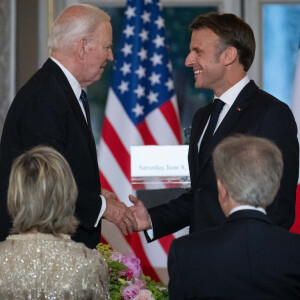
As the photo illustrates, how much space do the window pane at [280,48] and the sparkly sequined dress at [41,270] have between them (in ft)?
13.9

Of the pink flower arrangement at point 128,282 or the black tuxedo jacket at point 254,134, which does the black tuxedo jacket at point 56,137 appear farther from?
the black tuxedo jacket at point 254,134

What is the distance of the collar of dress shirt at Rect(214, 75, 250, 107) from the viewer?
3.94m

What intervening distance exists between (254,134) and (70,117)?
0.89 m

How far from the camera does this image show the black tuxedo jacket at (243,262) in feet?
8.00

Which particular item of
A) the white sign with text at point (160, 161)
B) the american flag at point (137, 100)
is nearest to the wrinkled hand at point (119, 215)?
the white sign with text at point (160, 161)

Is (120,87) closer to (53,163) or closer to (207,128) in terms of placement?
(207,128)

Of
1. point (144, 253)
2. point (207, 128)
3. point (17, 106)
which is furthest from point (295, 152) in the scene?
point (144, 253)

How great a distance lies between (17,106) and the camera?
144 inches

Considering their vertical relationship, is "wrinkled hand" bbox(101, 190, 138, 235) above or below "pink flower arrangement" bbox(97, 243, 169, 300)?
above

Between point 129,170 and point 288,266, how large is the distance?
12.4 ft

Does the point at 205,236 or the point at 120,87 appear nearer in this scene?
the point at 205,236

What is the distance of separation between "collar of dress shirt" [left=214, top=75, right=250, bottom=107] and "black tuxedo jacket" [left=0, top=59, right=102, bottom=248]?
0.74 metres

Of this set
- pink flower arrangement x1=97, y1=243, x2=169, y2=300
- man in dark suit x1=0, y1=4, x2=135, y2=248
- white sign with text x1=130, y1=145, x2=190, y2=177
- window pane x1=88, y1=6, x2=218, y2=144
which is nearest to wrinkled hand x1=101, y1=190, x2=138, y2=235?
man in dark suit x1=0, y1=4, x2=135, y2=248

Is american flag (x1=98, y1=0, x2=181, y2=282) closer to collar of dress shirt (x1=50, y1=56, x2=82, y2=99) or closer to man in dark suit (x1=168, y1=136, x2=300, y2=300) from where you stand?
collar of dress shirt (x1=50, y1=56, x2=82, y2=99)
